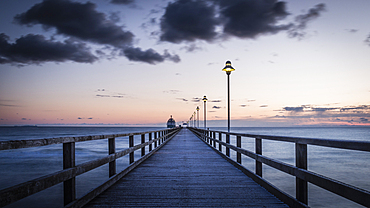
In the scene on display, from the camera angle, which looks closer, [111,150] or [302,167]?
[302,167]

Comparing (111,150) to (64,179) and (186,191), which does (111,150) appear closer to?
(186,191)

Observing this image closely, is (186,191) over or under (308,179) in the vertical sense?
under

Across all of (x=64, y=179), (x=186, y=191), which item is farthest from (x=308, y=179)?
(x=64, y=179)

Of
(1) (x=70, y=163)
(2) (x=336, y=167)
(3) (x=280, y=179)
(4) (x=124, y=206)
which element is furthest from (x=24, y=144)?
(2) (x=336, y=167)

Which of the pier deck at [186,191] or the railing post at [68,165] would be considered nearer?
the railing post at [68,165]

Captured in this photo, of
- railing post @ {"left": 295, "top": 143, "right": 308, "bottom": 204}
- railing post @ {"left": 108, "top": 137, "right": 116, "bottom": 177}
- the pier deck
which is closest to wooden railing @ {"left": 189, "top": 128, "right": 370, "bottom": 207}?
railing post @ {"left": 295, "top": 143, "right": 308, "bottom": 204}

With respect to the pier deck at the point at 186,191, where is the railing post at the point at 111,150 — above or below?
above

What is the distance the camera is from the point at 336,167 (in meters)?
21.6

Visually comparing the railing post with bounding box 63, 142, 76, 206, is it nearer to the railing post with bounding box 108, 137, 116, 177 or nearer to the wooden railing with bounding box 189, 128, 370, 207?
the railing post with bounding box 108, 137, 116, 177

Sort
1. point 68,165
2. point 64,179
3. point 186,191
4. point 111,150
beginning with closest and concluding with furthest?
point 64,179 < point 68,165 < point 186,191 < point 111,150

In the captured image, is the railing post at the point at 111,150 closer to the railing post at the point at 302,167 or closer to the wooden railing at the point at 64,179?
the wooden railing at the point at 64,179

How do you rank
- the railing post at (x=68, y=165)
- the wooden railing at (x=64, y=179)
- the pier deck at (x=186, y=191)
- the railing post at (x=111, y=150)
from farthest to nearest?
the railing post at (x=111, y=150), the pier deck at (x=186, y=191), the railing post at (x=68, y=165), the wooden railing at (x=64, y=179)

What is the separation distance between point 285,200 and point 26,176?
696 inches

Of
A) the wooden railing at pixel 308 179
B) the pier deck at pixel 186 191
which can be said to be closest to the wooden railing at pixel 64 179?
the pier deck at pixel 186 191
